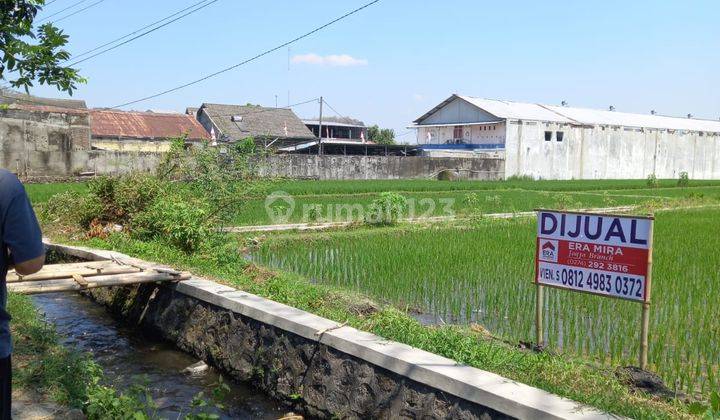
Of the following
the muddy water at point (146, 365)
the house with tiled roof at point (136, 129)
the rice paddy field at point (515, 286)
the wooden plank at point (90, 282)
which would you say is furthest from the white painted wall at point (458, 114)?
the wooden plank at point (90, 282)

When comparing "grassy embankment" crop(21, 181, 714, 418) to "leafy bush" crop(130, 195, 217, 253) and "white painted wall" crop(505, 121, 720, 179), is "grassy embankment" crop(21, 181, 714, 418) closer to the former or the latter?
"leafy bush" crop(130, 195, 217, 253)

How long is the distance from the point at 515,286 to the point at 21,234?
21.8ft

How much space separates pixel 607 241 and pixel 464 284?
3.48m

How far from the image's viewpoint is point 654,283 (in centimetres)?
827

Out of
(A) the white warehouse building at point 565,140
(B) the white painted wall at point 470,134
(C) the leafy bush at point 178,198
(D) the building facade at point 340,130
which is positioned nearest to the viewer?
(C) the leafy bush at point 178,198

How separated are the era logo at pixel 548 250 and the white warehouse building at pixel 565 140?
3463 cm

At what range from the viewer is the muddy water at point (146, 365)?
5223 millimetres

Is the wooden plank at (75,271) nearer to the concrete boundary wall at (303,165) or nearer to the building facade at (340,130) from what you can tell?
the concrete boundary wall at (303,165)

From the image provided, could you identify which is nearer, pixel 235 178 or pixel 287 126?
pixel 235 178

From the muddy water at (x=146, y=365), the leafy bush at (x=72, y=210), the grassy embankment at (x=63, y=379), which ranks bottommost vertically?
the muddy water at (x=146, y=365)

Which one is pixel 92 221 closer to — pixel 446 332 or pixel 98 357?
pixel 98 357

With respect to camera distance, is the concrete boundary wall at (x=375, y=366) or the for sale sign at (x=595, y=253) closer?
the concrete boundary wall at (x=375, y=366)

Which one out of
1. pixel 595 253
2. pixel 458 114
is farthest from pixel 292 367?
pixel 458 114

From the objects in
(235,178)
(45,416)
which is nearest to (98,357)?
(45,416)
